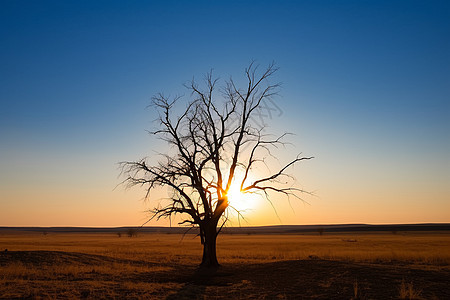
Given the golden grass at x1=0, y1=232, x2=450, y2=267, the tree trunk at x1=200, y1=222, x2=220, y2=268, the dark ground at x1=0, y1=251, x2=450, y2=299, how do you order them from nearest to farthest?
the dark ground at x1=0, y1=251, x2=450, y2=299, the tree trunk at x1=200, y1=222, x2=220, y2=268, the golden grass at x1=0, y1=232, x2=450, y2=267

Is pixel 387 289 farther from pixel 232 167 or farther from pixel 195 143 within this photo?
pixel 195 143

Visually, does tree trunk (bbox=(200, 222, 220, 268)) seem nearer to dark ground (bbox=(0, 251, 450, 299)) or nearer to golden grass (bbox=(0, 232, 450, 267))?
dark ground (bbox=(0, 251, 450, 299))

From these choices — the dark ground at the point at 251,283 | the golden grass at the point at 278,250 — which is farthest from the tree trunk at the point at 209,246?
the golden grass at the point at 278,250

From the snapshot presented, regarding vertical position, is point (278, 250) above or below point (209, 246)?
below

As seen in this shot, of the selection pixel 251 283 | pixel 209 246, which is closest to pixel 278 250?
pixel 209 246

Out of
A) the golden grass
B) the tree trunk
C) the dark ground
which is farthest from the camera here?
the golden grass

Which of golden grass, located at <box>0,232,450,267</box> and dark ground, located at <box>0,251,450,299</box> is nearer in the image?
dark ground, located at <box>0,251,450,299</box>

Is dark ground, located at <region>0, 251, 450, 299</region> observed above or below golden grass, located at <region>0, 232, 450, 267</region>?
above

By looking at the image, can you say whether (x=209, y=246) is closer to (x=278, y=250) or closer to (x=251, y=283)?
(x=251, y=283)

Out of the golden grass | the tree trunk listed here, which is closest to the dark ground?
the tree trunk

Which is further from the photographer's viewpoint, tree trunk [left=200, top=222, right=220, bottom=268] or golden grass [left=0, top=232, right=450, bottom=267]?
golden grass [left=0, top=232, right=450, bottom=267]

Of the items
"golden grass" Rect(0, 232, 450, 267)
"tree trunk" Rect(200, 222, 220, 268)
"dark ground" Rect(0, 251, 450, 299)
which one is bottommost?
"golden grass" Rect(0, 232, 450, 267)

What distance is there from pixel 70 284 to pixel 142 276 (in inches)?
175

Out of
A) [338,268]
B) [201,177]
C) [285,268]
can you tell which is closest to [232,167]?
[201,177]
